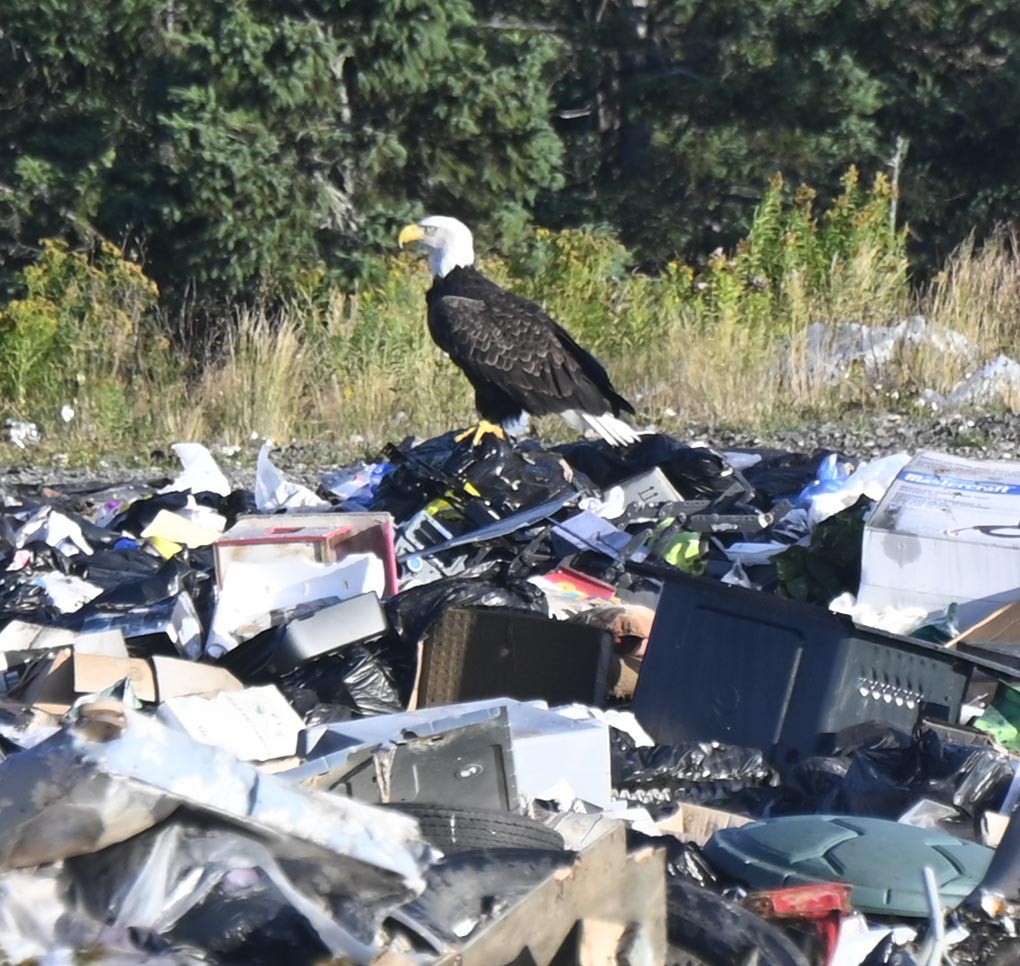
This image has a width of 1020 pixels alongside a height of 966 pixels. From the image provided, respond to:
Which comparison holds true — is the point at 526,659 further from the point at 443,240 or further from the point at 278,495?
the point at 443,240

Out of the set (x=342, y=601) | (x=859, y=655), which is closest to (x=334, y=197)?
(x=342, y=601)

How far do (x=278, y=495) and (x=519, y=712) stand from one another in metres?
3.47

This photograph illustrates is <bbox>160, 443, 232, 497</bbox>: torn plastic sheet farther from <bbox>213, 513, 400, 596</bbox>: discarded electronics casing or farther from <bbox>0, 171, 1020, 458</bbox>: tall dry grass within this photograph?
<bbox>213, 513, 400, 596</bbox>: discarded electronics casing

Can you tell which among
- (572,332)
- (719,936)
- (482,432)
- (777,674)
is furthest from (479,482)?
(572,332)

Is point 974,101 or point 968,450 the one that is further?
point 974,101

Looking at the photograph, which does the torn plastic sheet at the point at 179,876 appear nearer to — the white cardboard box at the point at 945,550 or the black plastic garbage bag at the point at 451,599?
the black plastic garbage bag at the point at 451,599

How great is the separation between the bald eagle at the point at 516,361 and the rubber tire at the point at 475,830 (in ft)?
19.5

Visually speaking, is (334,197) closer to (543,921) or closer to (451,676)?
(451,676)

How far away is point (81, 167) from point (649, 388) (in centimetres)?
852

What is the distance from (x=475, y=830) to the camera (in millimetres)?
3096

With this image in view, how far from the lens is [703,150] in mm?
20156

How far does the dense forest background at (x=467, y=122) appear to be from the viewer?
15828 mm

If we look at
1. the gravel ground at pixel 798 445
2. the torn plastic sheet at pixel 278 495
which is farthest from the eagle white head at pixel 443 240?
the torn plastic sheet at pixel 278 495

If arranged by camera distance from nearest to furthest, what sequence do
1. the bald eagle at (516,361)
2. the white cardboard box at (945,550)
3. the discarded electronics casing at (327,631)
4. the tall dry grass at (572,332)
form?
the discarded electronics casing at (327,631) < the white cardboard box at (945,550) < the bald eagle at (516,361) < the tall dry grass at (572,332)
